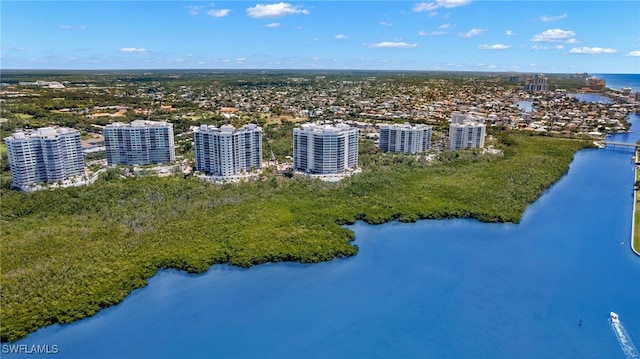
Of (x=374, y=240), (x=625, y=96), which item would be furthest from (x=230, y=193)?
(x=625, y=96)

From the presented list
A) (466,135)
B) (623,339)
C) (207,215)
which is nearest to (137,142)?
(207,215)

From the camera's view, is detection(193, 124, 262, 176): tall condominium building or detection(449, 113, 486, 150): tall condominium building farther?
detection(449, 113, 486, 150): tall condominium building

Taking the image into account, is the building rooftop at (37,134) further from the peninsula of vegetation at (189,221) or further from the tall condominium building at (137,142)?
the peninsula of vegetation at (189,221)

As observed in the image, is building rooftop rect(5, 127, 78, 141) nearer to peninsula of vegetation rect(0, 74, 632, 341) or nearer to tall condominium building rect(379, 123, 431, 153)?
peninsula of vegetation rect(0, 74, 632, 341)

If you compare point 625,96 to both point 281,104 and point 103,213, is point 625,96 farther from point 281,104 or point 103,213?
point 103,213

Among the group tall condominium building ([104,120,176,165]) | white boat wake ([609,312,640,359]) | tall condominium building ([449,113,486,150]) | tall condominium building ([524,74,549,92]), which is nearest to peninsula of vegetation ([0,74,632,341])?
tall condominium building ([449,113,486,150])

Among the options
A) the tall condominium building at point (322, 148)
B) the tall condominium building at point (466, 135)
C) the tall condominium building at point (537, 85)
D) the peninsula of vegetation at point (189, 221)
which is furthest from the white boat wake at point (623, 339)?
the tall condominium building at point (537, 85)
